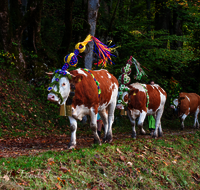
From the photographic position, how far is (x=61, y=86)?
5648mm

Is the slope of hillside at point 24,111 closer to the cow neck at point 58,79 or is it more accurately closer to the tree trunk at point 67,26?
the tree trunk at point 67,26

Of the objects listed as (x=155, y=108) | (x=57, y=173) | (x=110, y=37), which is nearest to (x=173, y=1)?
(x=110, y=37)

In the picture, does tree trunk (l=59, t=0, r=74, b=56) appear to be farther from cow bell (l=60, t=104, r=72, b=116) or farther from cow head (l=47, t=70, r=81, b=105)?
cow bell (l=60, t=104, r=72, b=116)

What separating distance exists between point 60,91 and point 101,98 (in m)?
1.44

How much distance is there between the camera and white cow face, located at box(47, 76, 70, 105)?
548 cm

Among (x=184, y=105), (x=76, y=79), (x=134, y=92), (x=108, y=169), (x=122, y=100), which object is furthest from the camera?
(x=184, y=105)

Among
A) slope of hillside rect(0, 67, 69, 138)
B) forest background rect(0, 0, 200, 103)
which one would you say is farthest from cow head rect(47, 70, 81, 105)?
forest background rect(0, 0, 200, 103)

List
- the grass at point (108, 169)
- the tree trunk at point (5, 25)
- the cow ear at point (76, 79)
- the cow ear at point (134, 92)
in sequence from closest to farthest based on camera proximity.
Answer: the grass at point (108, 169), the cow ear at point (76, 79), the cow ear at point (134, 92), the tree trunk at point (5, 25)

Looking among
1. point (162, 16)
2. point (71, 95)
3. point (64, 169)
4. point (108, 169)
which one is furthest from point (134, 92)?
point (162, 16)

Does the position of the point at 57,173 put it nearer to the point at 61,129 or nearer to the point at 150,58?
the point at 61,129

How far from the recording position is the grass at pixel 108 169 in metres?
3.85

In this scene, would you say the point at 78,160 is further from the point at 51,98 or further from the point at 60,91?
the point at 60,91

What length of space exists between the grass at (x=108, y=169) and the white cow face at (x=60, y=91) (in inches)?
49.2

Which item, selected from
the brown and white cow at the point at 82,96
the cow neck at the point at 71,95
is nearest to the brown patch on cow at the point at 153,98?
the brown and white cow at the point at 82,96
